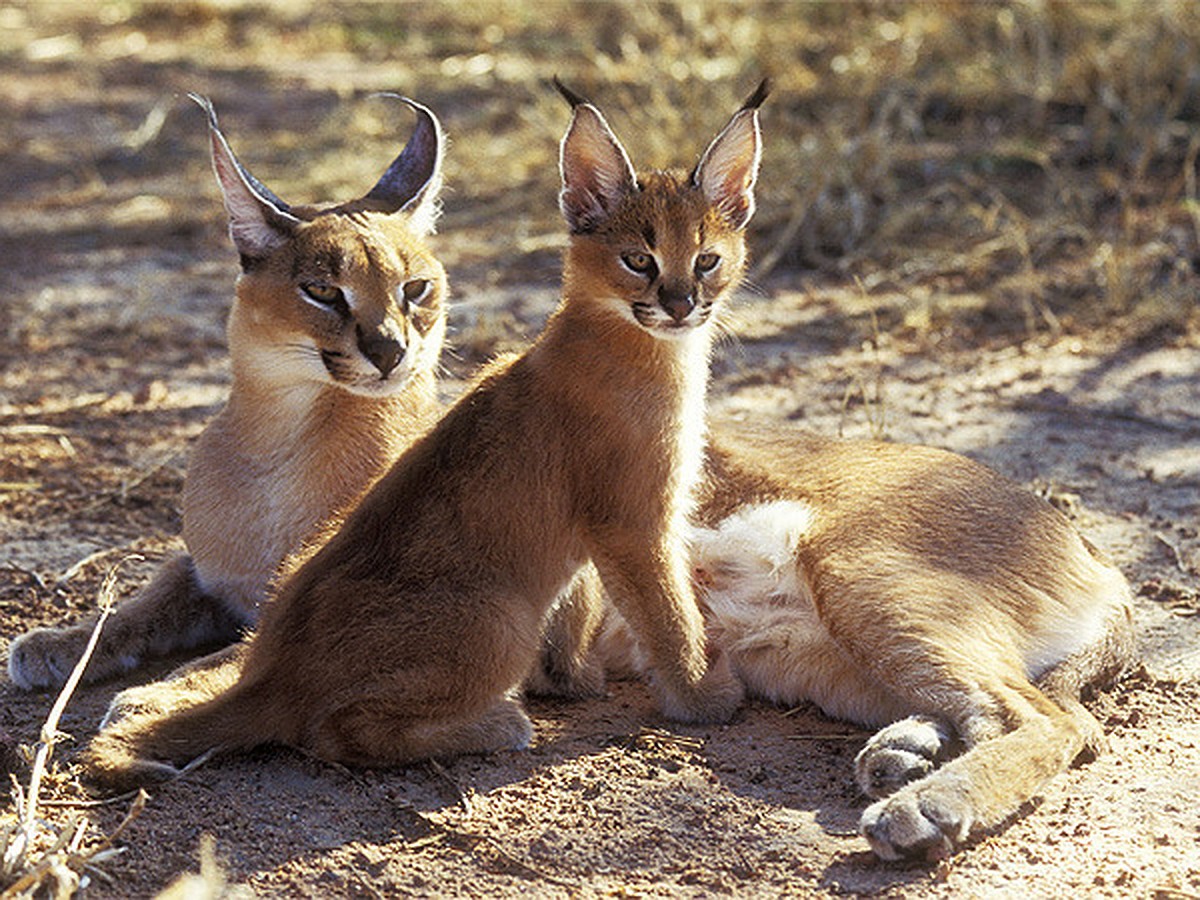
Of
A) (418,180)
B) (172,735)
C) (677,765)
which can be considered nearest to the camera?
(172,735)

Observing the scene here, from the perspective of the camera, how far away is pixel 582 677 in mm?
4445

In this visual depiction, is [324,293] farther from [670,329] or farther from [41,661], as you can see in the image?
[41,661]

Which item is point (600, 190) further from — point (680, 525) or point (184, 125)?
point (184, 125)

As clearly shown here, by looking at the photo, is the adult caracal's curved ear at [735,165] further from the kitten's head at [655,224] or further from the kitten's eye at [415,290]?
the kitten's eye at [415,290]

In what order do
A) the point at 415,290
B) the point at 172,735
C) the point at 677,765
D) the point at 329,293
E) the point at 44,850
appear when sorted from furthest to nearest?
the point at 415,290
the point at 329,293
the point at 677,765
the point at 172,735
the point at 44,850

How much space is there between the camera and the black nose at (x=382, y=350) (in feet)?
14.0

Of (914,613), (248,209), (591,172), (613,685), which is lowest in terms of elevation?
(613,685)

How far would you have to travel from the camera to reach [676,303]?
408cm

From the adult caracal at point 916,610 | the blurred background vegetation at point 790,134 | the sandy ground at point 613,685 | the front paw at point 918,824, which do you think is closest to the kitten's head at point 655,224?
the adult caracal at point 916,610

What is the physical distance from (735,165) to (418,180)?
3.30ft

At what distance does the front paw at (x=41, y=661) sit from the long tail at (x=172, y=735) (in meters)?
0.50

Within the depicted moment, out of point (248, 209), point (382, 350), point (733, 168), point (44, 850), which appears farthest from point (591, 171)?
point (44, 850)

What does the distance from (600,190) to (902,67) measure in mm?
5987

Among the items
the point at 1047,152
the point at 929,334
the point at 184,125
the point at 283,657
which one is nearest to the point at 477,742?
the point at 283,657
